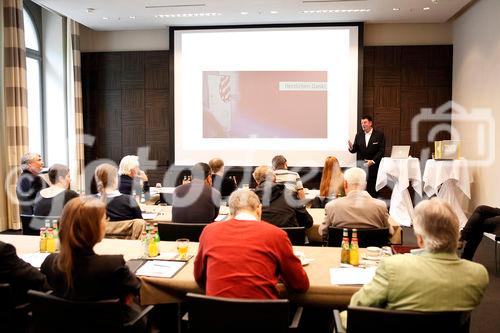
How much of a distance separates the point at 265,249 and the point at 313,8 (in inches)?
234

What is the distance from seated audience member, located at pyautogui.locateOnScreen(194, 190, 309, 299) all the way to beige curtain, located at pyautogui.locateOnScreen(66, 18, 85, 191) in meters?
6.93

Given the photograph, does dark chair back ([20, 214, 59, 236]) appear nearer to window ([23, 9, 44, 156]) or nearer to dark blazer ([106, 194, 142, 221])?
dark blazer ([106, 194, 142, 221])

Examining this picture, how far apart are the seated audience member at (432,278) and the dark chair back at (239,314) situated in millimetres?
373

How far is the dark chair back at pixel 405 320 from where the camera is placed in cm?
170

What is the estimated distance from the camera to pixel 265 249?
2.17 m

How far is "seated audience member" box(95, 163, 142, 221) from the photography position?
11.7ft

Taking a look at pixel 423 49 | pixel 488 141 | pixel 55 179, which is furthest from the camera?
pixel 423 49

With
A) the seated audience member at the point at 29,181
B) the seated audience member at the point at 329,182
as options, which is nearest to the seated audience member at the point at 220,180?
the seated audience member at the point at 329,182

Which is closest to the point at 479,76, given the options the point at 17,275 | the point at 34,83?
the point at 17,275

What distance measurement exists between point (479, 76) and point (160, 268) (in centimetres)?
628

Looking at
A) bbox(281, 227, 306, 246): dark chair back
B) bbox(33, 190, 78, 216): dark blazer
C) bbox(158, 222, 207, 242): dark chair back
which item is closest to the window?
bbox(33, 190, 78, 216): dark blazer

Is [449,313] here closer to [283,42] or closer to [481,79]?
[481,79]

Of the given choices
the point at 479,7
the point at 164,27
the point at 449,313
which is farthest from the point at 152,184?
the point at 449,313

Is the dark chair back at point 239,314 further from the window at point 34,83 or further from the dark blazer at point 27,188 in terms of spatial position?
the window at point 34,83
